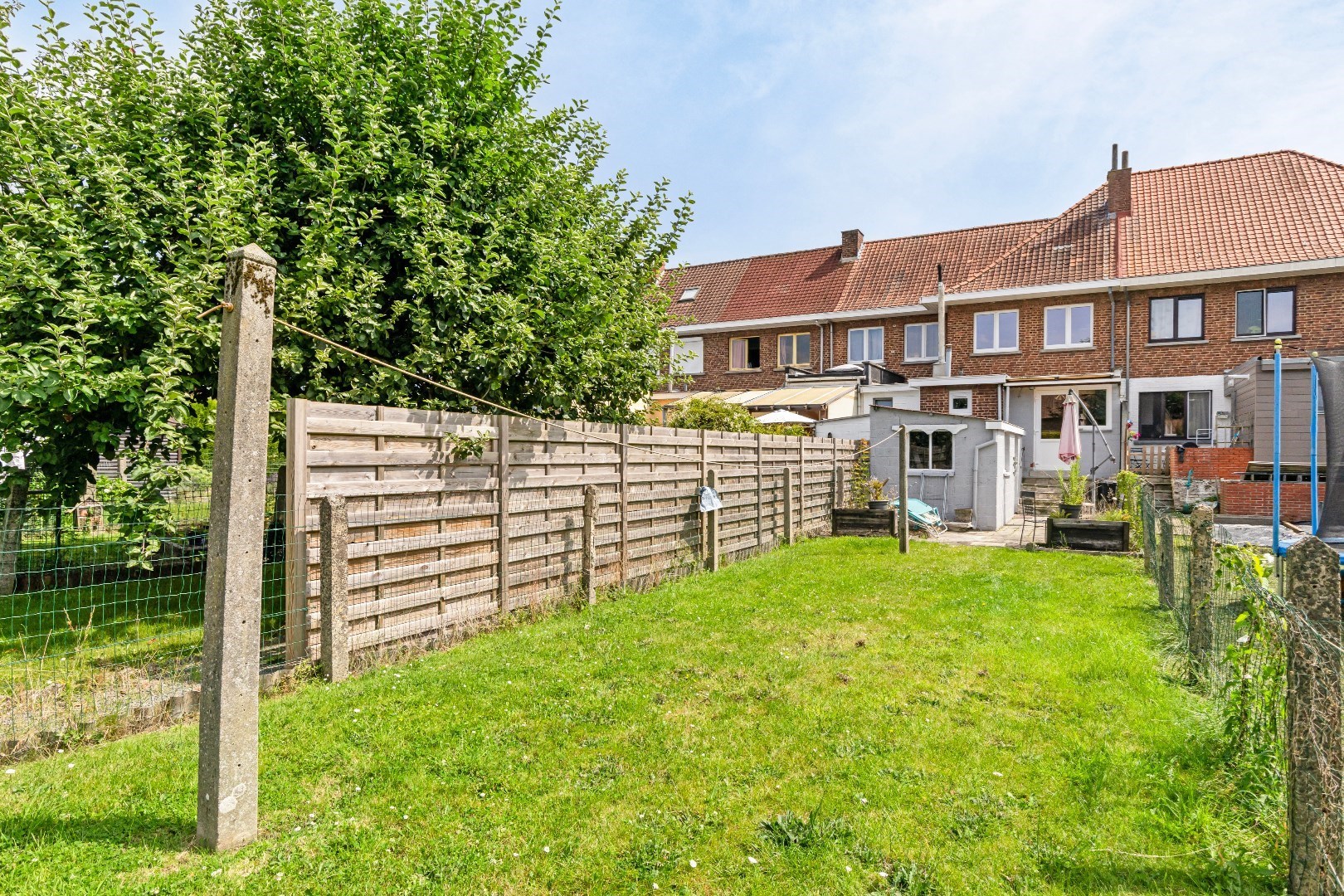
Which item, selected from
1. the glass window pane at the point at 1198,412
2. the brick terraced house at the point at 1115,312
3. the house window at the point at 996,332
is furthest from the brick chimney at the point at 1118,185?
the glass window pane at the point at 1198,412

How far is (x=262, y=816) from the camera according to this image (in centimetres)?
370

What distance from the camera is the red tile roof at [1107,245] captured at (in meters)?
23.0

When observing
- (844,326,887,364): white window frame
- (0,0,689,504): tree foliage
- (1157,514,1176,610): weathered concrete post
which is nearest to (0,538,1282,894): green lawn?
(1157,514,1176,610): weathered concrete post

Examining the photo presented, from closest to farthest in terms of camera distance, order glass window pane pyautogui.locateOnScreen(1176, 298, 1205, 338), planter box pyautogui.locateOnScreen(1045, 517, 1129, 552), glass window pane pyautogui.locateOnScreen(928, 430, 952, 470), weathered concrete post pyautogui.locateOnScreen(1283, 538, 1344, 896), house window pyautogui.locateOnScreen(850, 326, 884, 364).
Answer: weathered concrete post pyautogui.locateOnScreen(1283, 538, 1344, 896) < planter box pyautogui.locateOnScreen(1045, 517, 1129, 552) < glass window pane pyautogui.locateOnScreen(928, 430, 952, 470) < glass window pane pyautogui.locateOnScreen(1176, 298, 1205, 338) < house window pyautogui.locateOnScreen(850, 326, 884, 364)

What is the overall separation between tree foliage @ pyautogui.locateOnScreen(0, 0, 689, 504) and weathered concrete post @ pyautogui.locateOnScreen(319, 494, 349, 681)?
2290mm

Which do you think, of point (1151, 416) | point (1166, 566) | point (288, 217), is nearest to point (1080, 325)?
point (1151, 416)

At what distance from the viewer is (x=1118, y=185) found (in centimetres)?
2659

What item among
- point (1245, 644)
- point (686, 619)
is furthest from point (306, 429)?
point (1245, 644)

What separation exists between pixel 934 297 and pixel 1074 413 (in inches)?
408

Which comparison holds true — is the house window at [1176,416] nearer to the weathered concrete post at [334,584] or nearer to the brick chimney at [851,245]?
the brick chimney at [851,245]

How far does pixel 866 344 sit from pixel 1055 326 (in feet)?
23.2

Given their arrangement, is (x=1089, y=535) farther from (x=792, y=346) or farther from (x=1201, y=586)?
(x=792, y=346)

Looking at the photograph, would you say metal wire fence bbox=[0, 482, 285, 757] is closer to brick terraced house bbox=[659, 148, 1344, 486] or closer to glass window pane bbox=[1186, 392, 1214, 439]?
brick terraced house bbox=[659, 148, 1344, 486]

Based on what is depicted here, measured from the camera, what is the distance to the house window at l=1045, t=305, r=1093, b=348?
82.1 feet
